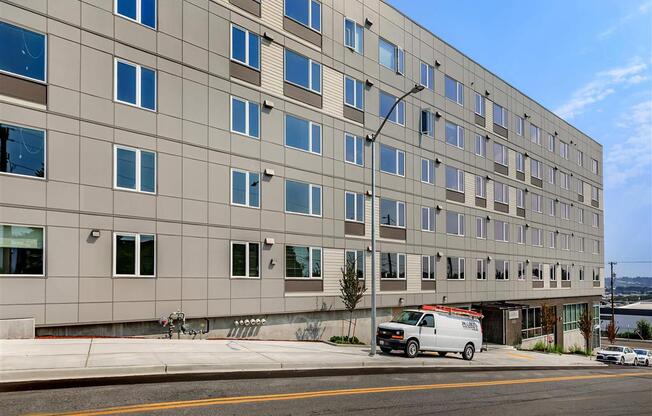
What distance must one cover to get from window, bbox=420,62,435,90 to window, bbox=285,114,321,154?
1163 cm

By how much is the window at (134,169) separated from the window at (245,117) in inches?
169

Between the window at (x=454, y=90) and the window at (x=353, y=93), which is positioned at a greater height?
the window at (x=454, y=90)

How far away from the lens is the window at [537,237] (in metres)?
48.2

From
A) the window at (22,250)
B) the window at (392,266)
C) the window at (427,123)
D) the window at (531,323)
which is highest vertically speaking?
the window at (427,123)

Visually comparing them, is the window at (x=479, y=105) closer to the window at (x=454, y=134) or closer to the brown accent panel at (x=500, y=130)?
the brown accent panel at (x=500, y=130)

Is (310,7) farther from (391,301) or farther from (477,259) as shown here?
(477,259)

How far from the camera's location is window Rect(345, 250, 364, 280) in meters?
28.4

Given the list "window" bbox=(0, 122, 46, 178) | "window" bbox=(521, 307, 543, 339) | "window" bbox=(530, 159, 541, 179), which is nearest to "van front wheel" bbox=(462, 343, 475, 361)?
"window" bbox=(0, 122, 46, 178)

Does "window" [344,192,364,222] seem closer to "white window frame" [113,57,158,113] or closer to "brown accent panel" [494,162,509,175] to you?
"white window frame" [113,57,158,113]

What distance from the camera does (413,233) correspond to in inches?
1328

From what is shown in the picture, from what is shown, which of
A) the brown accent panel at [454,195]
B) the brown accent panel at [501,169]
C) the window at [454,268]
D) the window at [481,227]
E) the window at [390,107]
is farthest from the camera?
the brown accent panel at [501,169]

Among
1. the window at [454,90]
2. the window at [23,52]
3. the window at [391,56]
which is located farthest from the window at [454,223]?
the window at [23,52]

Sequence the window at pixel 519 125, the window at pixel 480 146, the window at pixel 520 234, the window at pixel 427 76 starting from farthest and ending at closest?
the window at pixel 519 125 → the window at pixel 520 234 → the window at pixel 480 146 → the window at pixel 427 76

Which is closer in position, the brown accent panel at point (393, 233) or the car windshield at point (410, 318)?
the car windshield at point (410, 318)
